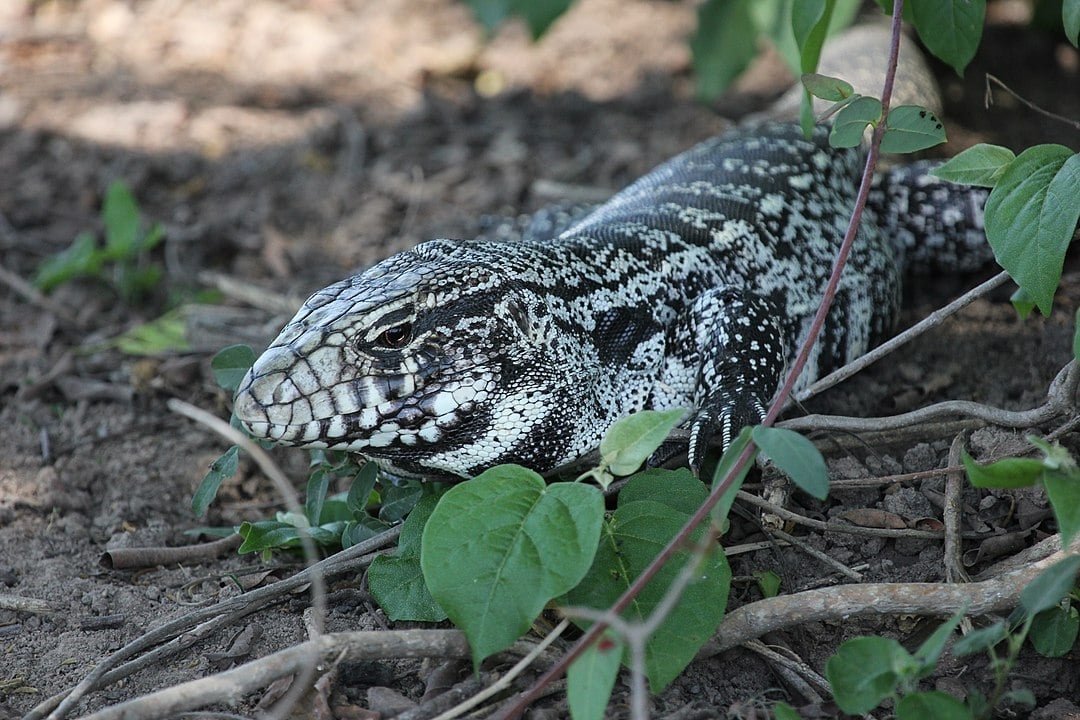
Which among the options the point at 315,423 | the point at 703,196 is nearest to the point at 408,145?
the point at 703,196

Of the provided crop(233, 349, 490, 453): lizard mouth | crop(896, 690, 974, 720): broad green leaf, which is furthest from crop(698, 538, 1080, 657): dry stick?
crop(233, 349, 490, 453): lizard mouth

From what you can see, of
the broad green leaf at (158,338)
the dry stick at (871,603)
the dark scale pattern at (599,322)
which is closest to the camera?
the dry stick at (871,603)

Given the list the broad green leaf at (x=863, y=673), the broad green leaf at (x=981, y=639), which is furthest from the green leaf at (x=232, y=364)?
the broad green leaf at (x=981, y=639)

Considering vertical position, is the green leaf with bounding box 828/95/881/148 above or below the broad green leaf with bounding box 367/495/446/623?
above

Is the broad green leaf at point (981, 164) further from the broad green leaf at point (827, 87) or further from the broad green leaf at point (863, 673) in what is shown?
the broad green leaf at point (863, 673)

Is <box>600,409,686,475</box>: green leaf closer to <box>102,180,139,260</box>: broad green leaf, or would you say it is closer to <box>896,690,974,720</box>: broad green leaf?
<box>896,690,974,720</box>: broad green leaf

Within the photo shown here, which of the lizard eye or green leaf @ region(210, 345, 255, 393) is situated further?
green leaf @ region(210, 345, 255, 393)

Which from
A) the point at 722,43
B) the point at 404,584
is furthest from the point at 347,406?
the point at 722,43
